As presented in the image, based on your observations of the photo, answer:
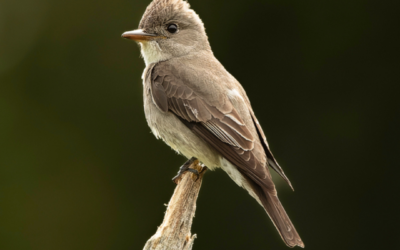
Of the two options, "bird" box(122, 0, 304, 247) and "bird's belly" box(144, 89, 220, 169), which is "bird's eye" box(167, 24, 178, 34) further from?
"bird's belly" box(144, 89, 220, 169)

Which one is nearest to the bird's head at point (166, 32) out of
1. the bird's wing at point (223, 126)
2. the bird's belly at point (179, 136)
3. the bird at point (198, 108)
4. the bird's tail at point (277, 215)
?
the bird at point (198, 108)

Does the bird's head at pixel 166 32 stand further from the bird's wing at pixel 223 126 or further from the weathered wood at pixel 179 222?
the weathered wood at pixel 179 222

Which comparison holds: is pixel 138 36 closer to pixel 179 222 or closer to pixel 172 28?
pixel 172 28

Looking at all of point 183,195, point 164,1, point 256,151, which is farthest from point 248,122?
point 164,1

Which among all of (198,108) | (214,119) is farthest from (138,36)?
(214,119)

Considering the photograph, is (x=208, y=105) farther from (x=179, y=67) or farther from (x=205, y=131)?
(x=179, y=67)

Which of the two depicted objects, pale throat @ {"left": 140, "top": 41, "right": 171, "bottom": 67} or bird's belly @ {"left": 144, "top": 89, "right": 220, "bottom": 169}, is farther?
pale throat @ {"left": 140, "top": 41, "right": 171, "bottom": 67}

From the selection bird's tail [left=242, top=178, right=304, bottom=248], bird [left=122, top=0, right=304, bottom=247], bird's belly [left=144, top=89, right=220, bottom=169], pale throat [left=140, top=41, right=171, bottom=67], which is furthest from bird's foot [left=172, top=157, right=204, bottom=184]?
pale throat [left=140, top=41, right=171, bottom=67]
